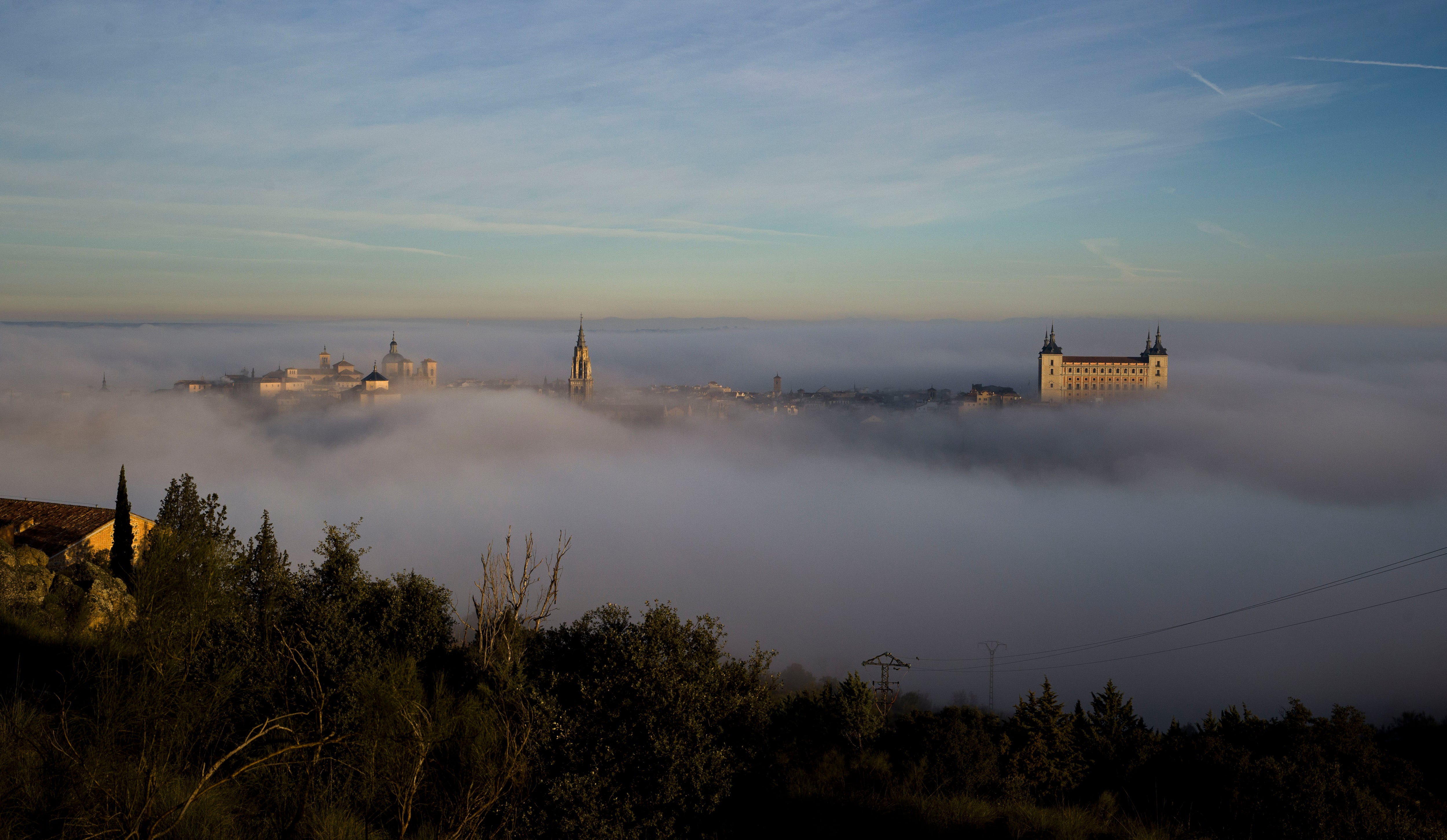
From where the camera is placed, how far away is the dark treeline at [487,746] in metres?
6.16

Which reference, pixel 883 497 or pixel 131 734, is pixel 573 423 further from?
pixel 131 734

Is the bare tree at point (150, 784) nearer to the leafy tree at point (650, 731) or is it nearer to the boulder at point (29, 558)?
the leafy tree at point (650, 731)

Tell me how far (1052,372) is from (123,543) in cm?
12760

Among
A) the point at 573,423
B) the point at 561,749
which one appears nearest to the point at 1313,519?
the point at 573,423

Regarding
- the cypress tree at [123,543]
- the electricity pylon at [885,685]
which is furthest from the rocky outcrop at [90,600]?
the electricity pylon at [885,685]

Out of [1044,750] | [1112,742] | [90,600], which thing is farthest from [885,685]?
[90,600]

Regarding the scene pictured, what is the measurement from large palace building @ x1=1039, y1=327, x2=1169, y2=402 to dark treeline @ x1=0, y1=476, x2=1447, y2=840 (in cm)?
11678

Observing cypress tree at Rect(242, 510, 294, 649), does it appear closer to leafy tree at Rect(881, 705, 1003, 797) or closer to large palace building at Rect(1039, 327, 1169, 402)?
leafy tree at Rect(881, 705, 1003, 797)

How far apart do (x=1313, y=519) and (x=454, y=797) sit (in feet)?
496

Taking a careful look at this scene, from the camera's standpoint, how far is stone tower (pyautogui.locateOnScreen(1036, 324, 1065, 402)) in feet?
436

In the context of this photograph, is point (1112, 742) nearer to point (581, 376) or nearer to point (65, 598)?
point (65, 598)

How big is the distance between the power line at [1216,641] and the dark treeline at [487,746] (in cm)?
5240

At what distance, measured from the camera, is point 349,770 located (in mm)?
7820

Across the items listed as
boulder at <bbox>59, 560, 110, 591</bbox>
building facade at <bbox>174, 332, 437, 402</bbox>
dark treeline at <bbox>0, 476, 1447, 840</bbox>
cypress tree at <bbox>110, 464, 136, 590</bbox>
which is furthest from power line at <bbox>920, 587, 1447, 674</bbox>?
building facade at <bbox>174, 332, 437, 402</bbox>
